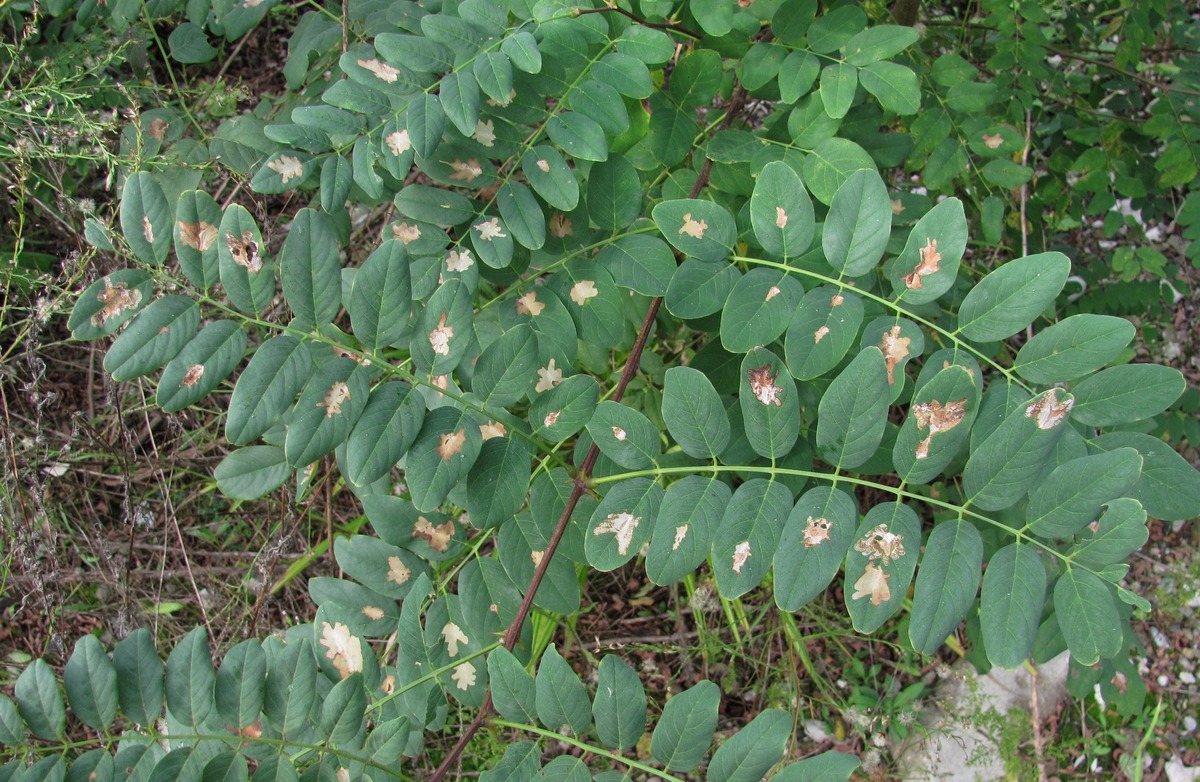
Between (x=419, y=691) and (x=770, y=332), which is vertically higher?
(x=770, y=332)

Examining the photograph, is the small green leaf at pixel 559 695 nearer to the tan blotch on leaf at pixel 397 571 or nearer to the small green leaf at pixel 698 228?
the tan blotch on leaf at pixel 397 571

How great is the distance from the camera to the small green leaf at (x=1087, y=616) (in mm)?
1082

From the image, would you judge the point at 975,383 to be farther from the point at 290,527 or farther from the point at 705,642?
the point at 290,527

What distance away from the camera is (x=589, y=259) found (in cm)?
160

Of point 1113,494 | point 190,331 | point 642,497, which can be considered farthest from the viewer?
point 642,497

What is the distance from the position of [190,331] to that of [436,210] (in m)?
0.49

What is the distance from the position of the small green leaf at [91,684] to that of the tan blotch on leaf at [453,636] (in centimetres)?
51

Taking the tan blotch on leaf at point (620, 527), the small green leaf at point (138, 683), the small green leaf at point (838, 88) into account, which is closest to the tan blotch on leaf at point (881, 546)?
the tan blotch on leaf at point (620, 527)

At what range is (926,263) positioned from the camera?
128 cm

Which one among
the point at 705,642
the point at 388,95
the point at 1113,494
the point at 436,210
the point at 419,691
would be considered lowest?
the point at 705,642

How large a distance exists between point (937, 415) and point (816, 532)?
0.23 meters

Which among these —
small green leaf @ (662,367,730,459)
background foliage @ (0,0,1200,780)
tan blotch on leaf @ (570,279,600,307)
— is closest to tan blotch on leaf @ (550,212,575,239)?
background foliage @ (0,0,1200,780)

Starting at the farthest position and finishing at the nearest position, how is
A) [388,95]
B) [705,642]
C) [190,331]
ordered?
[705,642] → [388,95] → [190,331]

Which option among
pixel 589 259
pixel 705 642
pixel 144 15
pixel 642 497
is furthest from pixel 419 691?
pixel 144 15
